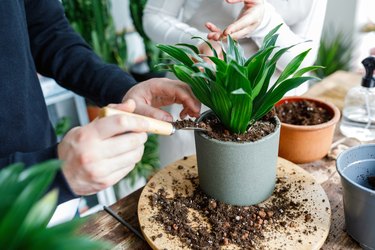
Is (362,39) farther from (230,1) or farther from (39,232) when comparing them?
(39,232)

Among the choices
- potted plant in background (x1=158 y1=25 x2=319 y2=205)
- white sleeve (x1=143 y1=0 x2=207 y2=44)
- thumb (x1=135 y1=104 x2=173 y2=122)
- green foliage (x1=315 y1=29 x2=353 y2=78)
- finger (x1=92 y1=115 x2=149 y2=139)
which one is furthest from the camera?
green foliage (x1=315 y1=29 x2=353 y2=78)

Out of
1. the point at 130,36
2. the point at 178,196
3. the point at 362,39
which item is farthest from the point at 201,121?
the point at 362,39

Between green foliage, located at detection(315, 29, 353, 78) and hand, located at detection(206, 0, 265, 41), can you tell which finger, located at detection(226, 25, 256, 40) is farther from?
green foliage, located at detection(315, 29, 353, 78)

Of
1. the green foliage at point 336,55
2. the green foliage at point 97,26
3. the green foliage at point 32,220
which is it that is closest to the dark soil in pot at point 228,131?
the green foliage at point 32,220

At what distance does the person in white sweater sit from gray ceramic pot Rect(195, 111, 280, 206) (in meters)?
0.30

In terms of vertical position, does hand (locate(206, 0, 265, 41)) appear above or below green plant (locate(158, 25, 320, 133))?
above

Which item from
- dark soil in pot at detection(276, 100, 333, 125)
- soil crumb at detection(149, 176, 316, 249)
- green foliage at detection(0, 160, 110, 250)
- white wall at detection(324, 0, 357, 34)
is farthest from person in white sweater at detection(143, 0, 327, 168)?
white wall at detection(324, 0, 357, 34)

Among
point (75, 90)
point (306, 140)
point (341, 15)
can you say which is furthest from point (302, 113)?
point (341, 15)

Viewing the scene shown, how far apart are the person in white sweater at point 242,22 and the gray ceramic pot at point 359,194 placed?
35 centimetres

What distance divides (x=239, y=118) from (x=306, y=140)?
244 mm

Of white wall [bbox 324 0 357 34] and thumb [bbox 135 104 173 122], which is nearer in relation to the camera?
thumb [bbox 135 104 173 122]

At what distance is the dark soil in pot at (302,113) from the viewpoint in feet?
2.81

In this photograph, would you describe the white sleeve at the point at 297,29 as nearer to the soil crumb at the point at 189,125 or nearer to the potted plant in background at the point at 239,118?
the potted plant in background at the point at 239,118

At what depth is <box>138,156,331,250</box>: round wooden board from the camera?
1.99 ft
